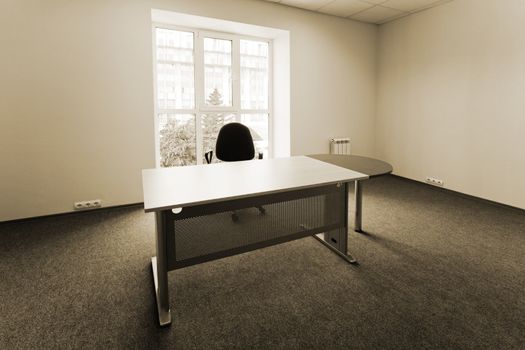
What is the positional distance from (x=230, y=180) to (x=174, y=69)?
2.83 meters

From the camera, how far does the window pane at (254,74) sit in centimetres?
473

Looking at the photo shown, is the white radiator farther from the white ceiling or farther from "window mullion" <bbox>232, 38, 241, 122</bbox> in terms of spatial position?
the white ceiling

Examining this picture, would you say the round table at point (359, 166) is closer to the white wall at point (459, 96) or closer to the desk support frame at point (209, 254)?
the desk support frame at point (209, 254)

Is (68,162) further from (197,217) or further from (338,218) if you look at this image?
(338,218)

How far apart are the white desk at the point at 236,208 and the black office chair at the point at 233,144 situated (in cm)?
86

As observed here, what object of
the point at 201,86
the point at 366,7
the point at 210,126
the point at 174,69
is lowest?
the point at 210,126

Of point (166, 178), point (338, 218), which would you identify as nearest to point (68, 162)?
point (166, 178)

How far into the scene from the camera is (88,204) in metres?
3.53

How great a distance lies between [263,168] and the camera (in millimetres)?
2508

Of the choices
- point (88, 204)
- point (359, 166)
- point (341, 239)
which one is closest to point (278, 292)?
point (341, 239)

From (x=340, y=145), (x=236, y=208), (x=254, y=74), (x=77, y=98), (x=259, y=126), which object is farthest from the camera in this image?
(x=340, y=145)

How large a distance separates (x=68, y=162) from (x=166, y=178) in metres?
2.01

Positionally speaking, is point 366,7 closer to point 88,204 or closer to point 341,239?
point 341,239

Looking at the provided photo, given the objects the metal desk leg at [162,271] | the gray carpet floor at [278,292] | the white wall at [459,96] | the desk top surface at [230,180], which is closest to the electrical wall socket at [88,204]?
the gray carpet floor at [278,292]
